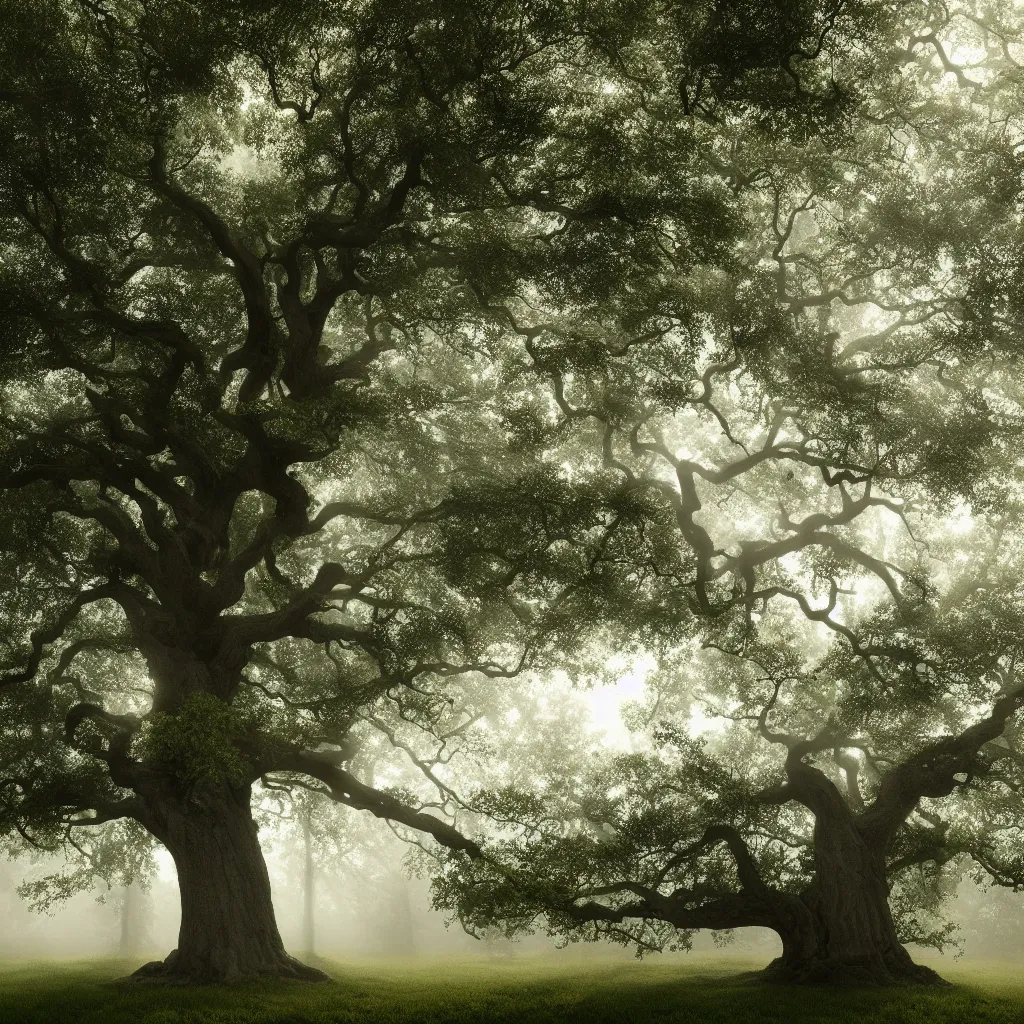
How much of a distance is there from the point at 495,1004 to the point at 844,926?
294 inches

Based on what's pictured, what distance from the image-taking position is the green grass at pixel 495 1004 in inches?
496

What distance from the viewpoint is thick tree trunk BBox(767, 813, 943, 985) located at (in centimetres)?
1642

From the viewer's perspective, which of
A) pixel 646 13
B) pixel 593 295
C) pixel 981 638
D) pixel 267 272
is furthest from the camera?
pixel 267 272

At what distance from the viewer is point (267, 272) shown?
19172mm

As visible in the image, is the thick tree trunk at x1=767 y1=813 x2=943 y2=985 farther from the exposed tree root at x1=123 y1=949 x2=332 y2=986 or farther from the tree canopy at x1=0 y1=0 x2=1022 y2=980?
the exposed tree root at x1=123 y1=949 x2=332 y2=986

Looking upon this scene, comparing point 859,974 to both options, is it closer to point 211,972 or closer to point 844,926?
point 844,926

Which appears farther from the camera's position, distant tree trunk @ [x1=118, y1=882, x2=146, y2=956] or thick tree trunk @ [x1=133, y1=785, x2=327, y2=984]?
distant tree trunk @ [x1=118, y1=882, x2=146, y2=956]

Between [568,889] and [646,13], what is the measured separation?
15.0 m

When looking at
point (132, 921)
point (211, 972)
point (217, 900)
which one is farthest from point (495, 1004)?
point (132, 921)

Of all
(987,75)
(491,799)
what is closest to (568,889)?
(491,799)

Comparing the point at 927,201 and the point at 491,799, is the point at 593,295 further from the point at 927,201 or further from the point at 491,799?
the point at 491,799

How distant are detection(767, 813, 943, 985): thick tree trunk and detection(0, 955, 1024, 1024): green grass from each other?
0.96 metres

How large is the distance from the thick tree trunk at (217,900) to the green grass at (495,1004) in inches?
36.2

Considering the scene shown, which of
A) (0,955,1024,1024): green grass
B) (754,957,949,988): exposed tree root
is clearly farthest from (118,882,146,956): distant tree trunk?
(754,957,949,988): exposed tree root
